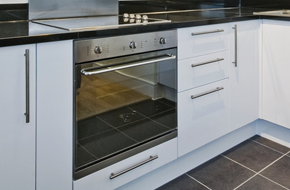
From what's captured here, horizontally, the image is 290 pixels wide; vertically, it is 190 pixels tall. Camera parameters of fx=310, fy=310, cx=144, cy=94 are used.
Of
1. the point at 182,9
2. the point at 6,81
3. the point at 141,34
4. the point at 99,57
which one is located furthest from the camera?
the point at 182,9

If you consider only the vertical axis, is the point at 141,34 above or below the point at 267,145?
above

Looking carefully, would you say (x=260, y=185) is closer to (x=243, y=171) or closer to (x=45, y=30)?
(x=243, y=171)

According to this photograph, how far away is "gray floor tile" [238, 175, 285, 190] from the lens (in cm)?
183

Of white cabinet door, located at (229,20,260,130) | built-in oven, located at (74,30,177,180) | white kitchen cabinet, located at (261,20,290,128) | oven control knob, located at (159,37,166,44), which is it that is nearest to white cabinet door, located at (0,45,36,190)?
built-in oven, located at (74,30,177,180)

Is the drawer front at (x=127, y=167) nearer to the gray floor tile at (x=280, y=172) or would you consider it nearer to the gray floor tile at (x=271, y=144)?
the gray floor tile at (x=280, y=172)

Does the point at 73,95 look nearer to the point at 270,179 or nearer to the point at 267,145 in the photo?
the point at 270,179

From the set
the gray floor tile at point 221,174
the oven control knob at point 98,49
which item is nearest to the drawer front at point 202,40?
the oven control knob at point 98,49

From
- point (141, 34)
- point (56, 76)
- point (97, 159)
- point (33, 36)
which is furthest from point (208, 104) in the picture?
point (33, 36)

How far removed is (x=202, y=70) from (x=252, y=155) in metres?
0.78

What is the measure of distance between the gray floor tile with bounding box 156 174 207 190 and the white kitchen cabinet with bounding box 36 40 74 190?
0.70 metres

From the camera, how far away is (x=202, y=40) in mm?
1848

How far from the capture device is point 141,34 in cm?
152

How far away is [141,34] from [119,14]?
2.27 feet

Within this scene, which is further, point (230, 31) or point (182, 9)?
point (182, 9)
